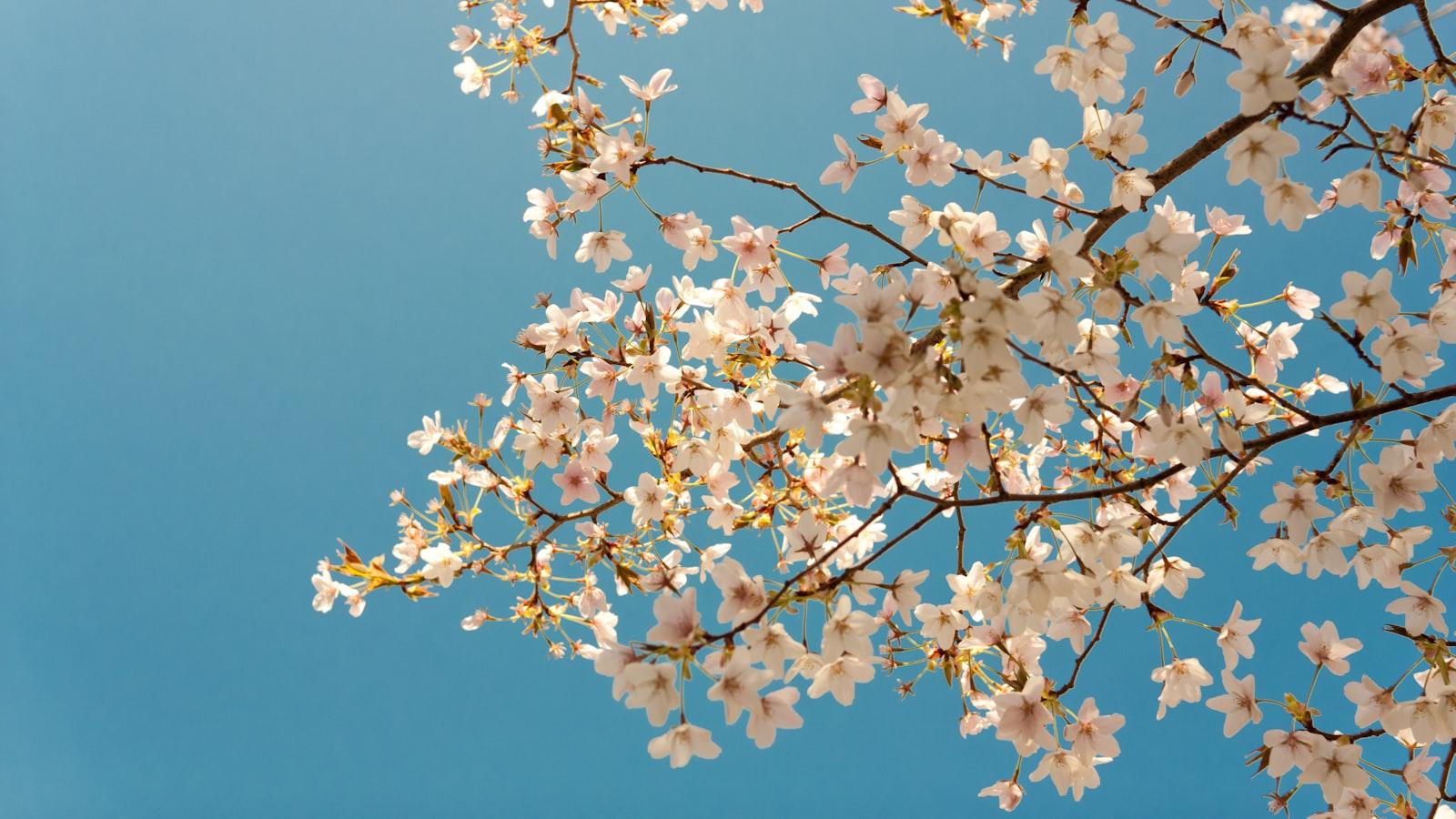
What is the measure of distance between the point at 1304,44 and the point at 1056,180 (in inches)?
33.1

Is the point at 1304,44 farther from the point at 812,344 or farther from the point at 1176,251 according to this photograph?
the point at 812,344

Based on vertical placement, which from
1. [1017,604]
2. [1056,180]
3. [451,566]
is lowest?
[1017,604]

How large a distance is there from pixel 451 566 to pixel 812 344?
5.22 feet

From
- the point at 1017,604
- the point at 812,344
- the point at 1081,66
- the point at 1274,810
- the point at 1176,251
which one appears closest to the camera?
the point at 812,344

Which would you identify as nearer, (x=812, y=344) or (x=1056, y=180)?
(x=812, y=344)

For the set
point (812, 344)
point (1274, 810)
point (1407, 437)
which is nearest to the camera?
point (812, 344)

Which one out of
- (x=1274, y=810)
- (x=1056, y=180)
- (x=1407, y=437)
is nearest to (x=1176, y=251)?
(x=1056, y=180)

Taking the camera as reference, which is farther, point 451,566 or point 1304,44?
point 451,566

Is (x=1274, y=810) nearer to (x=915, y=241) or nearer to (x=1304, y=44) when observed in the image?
(x=915, y=241)

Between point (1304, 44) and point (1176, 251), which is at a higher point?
point (1304, 44)

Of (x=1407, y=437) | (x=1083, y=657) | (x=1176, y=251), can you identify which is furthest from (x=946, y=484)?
(x=1407, y=437)

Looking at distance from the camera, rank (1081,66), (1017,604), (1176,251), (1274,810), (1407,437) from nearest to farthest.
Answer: (1176,251) → (1017,604) → (1407,437) → (1081,66) → (1274,810)

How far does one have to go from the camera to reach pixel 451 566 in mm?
2619

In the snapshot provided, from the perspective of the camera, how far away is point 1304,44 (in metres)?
2.41
